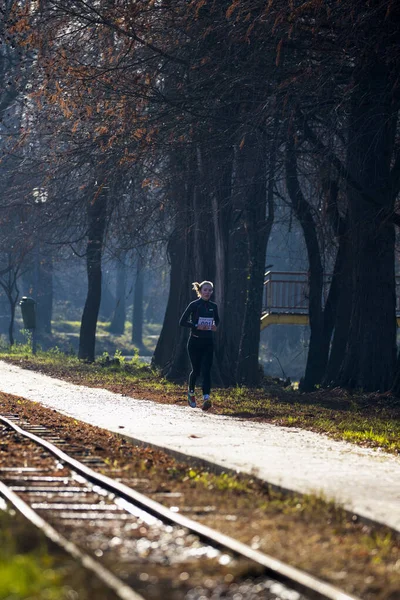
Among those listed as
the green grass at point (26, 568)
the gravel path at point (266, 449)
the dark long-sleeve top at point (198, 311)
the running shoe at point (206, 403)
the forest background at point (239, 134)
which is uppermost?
the forest background at point (239, 134)

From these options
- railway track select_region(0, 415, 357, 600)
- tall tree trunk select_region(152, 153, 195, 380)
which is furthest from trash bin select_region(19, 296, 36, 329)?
railway track select_region(0, 415, 357, 600)

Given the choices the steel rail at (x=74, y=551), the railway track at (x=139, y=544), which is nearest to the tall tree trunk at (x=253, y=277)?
the railway track at (x=139, y=544)

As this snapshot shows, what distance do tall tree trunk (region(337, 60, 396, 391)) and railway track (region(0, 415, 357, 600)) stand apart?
12018 mm

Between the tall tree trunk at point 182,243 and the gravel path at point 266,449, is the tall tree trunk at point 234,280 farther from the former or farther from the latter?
the gravel path at point 266,449

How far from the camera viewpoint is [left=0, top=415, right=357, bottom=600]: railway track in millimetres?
5461

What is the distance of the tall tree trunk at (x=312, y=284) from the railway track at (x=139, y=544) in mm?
15370

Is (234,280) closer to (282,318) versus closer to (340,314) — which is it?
(340,314)

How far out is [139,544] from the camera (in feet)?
21.5

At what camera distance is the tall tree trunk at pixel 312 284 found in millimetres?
24438

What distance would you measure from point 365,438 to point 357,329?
7679 millimetres

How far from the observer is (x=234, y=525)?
24.1 feet

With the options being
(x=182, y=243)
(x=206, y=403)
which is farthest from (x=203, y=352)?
(x=182, y=243)

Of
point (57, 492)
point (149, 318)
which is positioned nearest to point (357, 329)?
point (57, 492)

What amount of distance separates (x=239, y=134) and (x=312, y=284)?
7161mm
